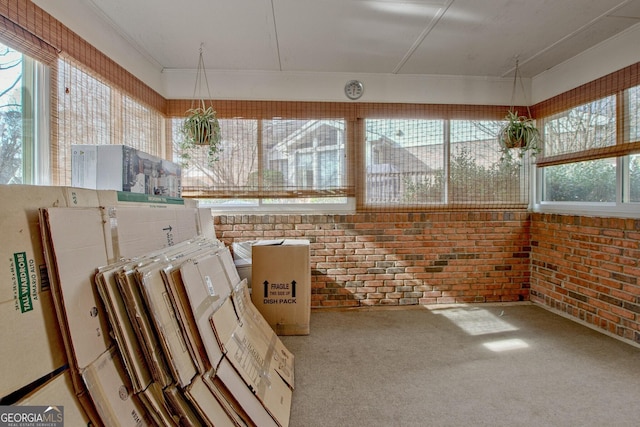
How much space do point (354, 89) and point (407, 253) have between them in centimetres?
197

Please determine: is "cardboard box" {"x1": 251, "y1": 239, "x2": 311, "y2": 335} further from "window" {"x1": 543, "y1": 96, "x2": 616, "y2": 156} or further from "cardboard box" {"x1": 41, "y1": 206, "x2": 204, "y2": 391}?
"window" {"x1": 543, "y1": 96, "x2": 616, "y2": 156}

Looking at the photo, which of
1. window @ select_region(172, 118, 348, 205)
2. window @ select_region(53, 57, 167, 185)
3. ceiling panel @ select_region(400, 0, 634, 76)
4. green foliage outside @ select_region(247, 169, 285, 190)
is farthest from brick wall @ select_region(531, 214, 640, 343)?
window @ select_region(53, 57, 167, 185)

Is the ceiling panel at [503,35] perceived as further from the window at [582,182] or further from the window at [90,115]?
the window at [90,115]

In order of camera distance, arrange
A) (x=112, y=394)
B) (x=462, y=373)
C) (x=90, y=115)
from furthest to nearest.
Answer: (x=90, y=115), (x=462, y=373), (x=112, y=394)

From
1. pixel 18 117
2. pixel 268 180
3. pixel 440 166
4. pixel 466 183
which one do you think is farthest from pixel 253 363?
pixel 466 183

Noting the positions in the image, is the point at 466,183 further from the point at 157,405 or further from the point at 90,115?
the point at 90,115

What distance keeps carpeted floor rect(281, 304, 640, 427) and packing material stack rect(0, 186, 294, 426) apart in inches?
16.2

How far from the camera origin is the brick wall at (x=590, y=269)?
2.63 m

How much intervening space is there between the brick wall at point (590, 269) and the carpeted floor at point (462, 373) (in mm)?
208

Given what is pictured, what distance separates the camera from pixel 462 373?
218cm

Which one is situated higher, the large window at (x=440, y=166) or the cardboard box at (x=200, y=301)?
the large window at (x=440, y=166)

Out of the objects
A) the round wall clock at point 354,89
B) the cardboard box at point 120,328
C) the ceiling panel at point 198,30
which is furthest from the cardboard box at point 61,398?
the round wall clock at point 354,89

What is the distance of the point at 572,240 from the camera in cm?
314

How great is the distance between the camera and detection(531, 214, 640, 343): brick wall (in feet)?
8.64
